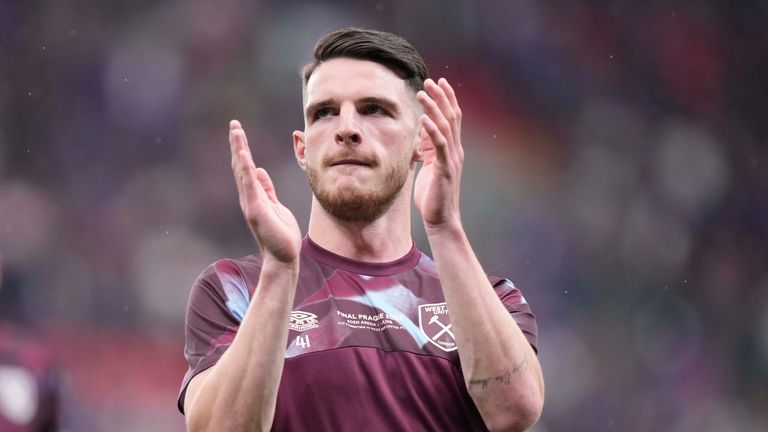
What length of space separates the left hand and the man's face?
37 centimetres

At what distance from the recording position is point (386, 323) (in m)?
2.74

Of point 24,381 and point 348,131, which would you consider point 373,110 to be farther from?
point 24,381

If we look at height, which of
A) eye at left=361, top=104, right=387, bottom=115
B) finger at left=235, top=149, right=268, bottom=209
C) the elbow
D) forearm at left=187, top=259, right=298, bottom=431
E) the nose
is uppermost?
eye at left=361, top=104, right=387, bottom=115

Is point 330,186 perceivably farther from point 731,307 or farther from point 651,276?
point 731,307

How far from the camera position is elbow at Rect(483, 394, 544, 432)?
99.0 inches

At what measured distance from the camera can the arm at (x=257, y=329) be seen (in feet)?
7.40

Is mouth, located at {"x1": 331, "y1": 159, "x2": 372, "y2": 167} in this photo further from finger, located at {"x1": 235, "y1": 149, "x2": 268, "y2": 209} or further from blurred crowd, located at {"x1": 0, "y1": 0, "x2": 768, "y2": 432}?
blurred crowd, located at {"x1": 0, "y1": 0, "x2": 768, "y2": 432}

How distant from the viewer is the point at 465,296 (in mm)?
2428

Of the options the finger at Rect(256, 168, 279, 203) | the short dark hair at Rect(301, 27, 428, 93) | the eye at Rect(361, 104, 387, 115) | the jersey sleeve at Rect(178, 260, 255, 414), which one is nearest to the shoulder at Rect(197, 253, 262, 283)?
the jersey sleeve at Rect(178, 260, 255, 414)

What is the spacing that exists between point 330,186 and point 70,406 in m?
3.05

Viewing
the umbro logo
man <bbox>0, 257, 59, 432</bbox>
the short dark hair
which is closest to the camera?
the umbro logo

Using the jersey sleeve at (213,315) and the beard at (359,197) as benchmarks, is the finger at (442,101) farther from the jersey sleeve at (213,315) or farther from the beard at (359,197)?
the jersey sleeve at (213,315)

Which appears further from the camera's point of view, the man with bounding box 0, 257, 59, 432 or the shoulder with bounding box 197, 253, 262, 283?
the man with bounding box 0, 257, 59, 432

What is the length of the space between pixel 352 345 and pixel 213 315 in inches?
15.6
